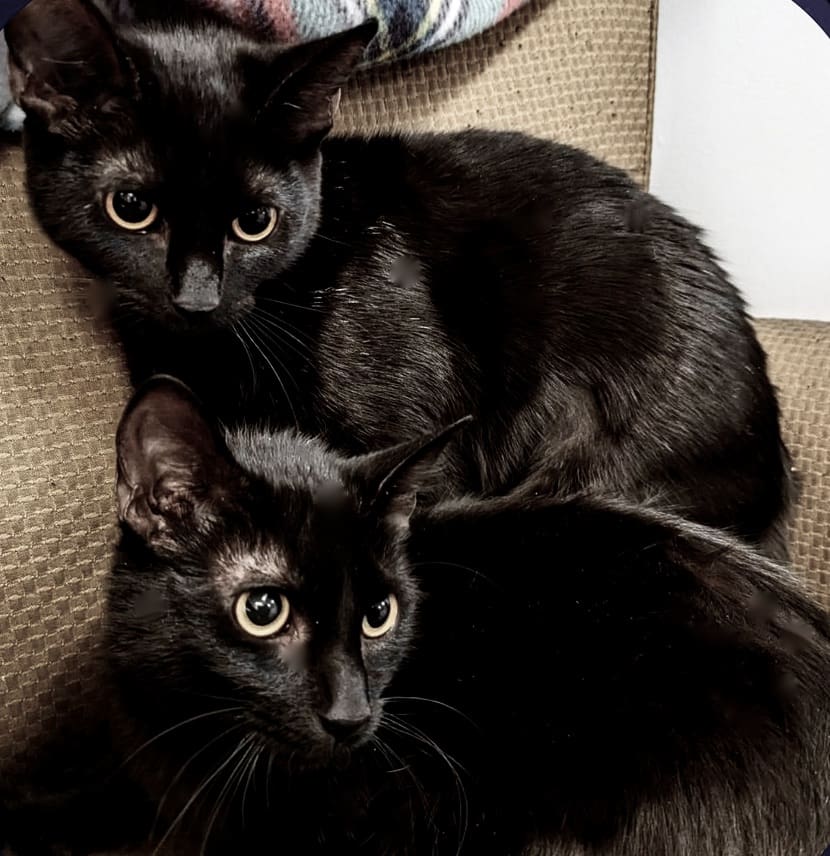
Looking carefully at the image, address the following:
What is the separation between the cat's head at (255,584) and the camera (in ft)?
2.05

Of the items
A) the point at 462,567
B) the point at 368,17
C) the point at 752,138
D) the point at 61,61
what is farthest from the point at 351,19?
the point at 462,567

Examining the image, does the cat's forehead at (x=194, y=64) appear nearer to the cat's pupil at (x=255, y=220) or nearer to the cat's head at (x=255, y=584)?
the cat's pupil at (x=255, y=220)

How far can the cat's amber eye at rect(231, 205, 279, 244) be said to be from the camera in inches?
30.4

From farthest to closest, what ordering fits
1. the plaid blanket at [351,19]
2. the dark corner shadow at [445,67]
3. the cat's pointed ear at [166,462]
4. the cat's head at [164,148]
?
the dark corner shadow at [445,67] → the plaid blanket at [351,19] → the cat's head at [164,148] → the cat's pointed ear at [166,462]

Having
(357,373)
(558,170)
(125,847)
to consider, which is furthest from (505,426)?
(125,847)

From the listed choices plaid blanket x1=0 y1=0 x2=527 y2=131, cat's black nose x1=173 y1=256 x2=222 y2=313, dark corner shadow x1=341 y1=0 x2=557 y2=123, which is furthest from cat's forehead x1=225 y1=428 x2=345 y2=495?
dark corner shadow x1=341 y1=0 x2=557 y2=123

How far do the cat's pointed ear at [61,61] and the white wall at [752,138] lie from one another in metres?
0.55

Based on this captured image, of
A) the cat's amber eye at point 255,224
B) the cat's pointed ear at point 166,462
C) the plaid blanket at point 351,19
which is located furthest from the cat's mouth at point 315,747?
the plaid blanket at point 351,19

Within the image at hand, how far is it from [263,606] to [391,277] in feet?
1.42

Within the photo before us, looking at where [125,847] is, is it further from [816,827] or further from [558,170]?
[558,170]

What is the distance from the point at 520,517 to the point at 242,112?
1.31ft

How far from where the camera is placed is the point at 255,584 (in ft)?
2.10

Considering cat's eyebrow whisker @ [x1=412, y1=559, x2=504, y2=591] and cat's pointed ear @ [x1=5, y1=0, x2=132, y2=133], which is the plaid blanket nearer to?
cat's pointed ear @ [x1=5, y1=0, x2=132, y2=133]

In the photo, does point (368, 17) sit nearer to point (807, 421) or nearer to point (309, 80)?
point (309, 80)
